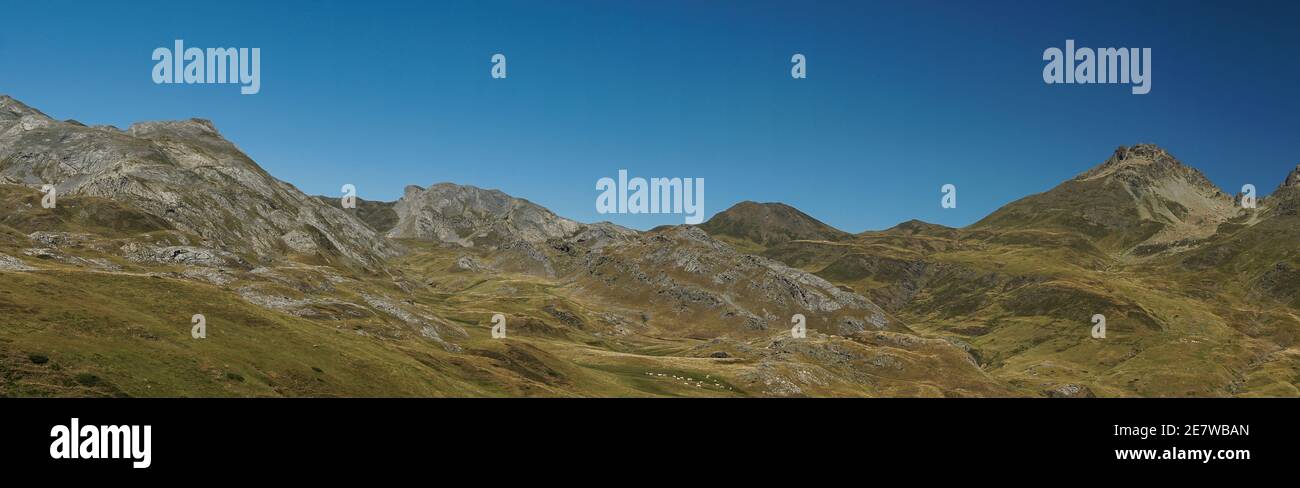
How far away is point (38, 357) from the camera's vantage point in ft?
187
